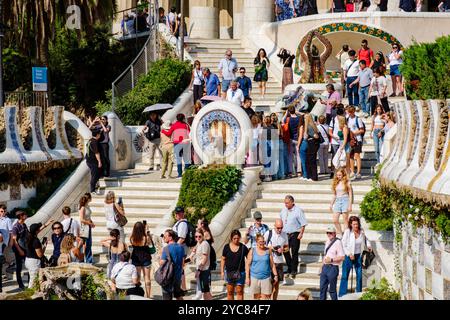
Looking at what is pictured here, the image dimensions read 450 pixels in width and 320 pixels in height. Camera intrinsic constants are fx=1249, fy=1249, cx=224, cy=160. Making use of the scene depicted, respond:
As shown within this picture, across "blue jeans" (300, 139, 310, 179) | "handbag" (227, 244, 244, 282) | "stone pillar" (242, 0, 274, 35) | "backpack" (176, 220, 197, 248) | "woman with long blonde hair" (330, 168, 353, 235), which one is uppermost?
"stone pillar" (242, 0, 274, 35)

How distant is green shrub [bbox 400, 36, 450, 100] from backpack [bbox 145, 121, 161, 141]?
18.6ft

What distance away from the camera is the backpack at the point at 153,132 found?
89.1 ft

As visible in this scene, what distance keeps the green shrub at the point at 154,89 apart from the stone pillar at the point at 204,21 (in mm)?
7182

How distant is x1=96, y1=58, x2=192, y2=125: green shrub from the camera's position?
30.4 metres

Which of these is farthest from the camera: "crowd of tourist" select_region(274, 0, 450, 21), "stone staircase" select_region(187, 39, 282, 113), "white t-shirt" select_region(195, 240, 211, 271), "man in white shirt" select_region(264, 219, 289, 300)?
"crowd of tourist" select_region(274, 0, 450, 21)

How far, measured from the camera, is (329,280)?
63.2 feet

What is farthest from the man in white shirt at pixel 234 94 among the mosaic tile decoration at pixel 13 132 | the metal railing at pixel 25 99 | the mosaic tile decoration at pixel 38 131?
the mosaic tile decoration at pixel 13 132

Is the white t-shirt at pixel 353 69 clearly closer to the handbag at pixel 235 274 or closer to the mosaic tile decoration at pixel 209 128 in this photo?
the mosaic tile decoration at pixel 209 128

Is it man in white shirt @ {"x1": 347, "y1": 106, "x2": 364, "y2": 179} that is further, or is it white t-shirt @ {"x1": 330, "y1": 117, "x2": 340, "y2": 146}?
white t-shirt @ {"x1": 330, "y1": 117, "x2": 340, "y2": 146}

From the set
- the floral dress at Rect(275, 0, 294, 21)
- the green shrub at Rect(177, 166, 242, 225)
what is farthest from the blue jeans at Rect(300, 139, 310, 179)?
the floral dress at Rect(275, 0, 294, 21)

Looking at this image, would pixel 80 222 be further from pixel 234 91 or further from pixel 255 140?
pixel 234 91

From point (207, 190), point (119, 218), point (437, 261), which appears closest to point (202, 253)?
point (119, 218)

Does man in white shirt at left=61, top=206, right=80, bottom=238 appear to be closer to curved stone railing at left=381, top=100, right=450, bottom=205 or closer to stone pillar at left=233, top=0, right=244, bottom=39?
curved stone railing at left=381, top=100, right=450, bottom=205
